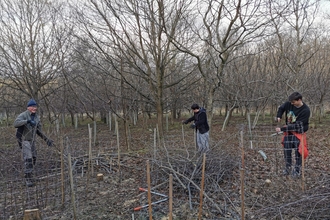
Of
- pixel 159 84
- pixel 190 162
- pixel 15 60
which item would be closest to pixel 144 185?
pixel 190 162

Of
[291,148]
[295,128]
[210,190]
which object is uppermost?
[295,128]

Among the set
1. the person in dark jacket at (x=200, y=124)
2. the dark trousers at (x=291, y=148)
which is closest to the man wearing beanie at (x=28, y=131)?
the person in dark jacket at (x=200, y=124)

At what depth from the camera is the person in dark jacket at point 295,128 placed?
4293mm

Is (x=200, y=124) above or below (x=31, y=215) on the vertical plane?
above

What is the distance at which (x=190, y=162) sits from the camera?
15.4 ft

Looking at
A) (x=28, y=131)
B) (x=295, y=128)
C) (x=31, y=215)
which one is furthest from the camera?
(x=28, y=131)

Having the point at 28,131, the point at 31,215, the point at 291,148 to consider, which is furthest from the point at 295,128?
the point at 28,131

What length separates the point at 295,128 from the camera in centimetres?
438

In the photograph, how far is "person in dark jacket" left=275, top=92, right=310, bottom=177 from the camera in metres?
4.29

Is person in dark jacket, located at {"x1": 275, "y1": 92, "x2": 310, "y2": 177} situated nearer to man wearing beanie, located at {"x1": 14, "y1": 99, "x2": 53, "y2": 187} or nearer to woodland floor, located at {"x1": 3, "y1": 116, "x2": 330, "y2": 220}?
woodland floor, located at {"x1": 3, "y1": 116, "x2": 330, "y2": 220}

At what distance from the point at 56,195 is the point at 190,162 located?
2.21 metres

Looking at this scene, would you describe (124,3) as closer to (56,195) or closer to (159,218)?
(56,195)

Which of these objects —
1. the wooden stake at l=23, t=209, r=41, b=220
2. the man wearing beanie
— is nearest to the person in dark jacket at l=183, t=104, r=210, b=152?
the man wearing beanie

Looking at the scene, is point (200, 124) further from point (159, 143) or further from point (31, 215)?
point (31, 215)
